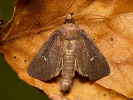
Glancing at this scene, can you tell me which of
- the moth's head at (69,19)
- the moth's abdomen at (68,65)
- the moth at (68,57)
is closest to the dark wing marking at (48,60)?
the moth at (68,57)

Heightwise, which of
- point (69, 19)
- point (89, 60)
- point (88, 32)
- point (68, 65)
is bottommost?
point (89, 60)

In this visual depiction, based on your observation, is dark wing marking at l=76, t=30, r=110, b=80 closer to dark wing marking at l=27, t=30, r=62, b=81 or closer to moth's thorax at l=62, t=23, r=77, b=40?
moth's thorax at l=62, t=23, r=77, b=40

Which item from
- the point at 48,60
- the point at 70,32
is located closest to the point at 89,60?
the point at 70,32

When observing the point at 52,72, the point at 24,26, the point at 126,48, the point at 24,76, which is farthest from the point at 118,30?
the point at 24,76

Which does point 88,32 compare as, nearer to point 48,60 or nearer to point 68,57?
point 68,57

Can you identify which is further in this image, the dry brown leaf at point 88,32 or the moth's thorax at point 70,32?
the moth's thorax at point 70,32

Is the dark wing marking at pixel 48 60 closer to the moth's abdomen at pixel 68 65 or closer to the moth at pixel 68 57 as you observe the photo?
A: the moth at pixel 68 57
